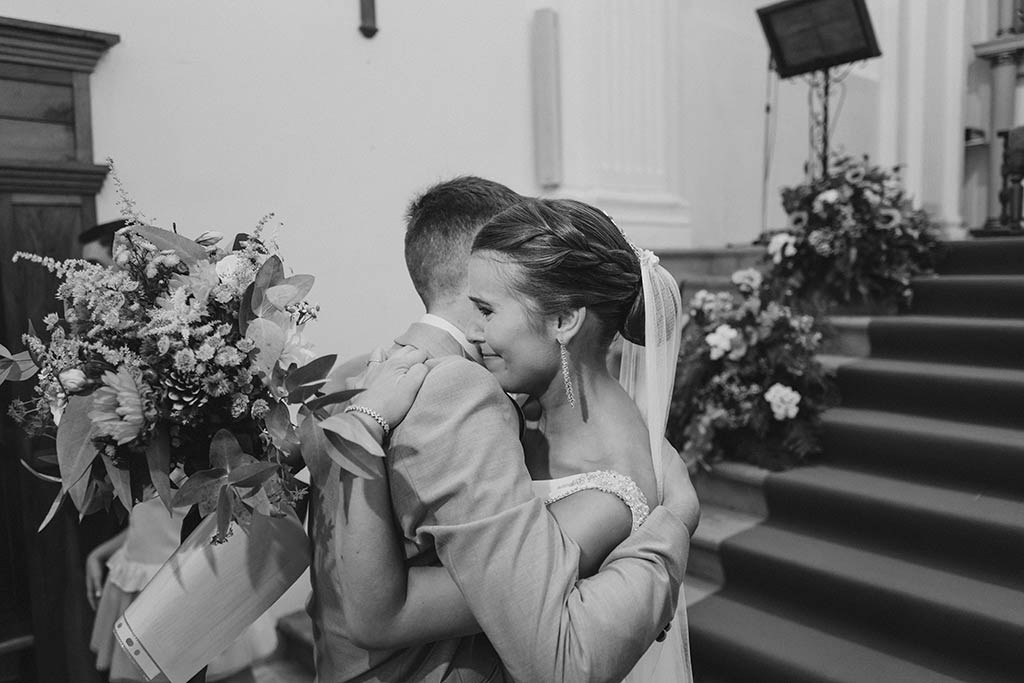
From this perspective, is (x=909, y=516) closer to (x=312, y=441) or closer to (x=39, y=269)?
(x=312, y=441)

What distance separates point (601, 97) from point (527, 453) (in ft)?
13.5

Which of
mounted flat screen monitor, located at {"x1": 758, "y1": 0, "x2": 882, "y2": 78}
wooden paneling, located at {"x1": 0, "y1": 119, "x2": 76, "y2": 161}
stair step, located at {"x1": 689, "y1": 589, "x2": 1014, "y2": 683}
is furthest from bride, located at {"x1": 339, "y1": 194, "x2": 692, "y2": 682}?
mounted flat screen monitor, located at {"x1": 758, "y1": 0, "x2": 882, "y2": 78}

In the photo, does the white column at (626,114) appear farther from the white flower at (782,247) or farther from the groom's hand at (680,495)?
the groom's hand at (680,495)

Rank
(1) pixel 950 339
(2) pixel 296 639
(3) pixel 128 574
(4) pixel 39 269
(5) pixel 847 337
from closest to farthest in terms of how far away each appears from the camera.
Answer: (3) pixel 128 574 < (4) pixel 39 269 < (2) pixel 296 639 < (1) pixel 950 339 < (5) pixel 847 337

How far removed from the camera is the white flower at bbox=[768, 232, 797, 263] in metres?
4.78

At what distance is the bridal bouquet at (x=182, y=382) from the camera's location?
1129 mm

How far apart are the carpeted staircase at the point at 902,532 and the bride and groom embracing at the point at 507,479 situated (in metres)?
1.94

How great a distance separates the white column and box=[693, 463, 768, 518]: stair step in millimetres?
1861

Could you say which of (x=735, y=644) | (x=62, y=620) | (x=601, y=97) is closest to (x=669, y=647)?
(x=735, y=644)

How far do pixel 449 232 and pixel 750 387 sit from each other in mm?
3101

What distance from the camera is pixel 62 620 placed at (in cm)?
312

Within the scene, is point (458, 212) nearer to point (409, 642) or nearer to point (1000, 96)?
point (409, 642)

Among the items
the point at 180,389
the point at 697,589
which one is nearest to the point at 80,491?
the point at 180,389

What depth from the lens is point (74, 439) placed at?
46.2 inches
